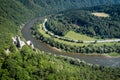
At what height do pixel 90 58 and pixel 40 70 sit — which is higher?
pixel 40 70

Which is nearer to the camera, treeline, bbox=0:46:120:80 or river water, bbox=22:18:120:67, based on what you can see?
treeline, bbox=0:46:120:80

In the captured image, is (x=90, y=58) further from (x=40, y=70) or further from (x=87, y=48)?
(x=40, y=70)

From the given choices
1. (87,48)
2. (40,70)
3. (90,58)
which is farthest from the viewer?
(87,48)

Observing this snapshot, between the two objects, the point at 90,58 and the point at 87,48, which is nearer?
the point at 90,58

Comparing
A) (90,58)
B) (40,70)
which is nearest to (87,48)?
(90,58)

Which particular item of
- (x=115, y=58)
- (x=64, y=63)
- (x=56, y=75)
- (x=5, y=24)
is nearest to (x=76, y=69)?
(x=64, y=63)

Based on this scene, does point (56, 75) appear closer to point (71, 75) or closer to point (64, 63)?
point (71, 75)

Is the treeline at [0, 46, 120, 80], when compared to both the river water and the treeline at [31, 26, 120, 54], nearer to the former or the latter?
the river water

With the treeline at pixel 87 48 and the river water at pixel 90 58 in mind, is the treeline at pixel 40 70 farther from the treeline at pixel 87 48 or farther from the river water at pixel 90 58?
the treeline at pixel 87 48

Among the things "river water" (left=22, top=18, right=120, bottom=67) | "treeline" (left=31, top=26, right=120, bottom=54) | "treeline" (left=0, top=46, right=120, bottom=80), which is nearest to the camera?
"treeline" (left=0, top=46, right=120, bottom=80)

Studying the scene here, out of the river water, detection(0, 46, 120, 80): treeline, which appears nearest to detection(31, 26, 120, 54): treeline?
the river water

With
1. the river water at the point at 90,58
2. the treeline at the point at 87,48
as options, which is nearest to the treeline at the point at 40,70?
the river water at the point at 90,58
